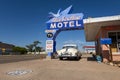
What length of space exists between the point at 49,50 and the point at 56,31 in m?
3.49

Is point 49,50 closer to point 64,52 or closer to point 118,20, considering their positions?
point 64,52

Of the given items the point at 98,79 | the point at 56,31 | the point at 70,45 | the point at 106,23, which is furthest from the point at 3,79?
the point at 56,31

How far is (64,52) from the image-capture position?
1783 cm

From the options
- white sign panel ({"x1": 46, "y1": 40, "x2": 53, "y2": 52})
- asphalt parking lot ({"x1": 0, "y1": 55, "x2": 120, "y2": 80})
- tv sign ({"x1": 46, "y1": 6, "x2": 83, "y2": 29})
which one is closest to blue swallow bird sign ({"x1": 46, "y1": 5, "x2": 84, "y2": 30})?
tv sign ({"x1": 46, "y1": 6, "x2": 83, "y2": 29})

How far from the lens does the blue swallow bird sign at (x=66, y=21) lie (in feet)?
71.5

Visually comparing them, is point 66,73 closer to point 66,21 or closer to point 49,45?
point 49,45

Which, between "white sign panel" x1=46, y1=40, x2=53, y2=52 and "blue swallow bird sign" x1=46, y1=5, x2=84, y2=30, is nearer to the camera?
"white sign panel" x1=46, y1=40, x2=53, y2=52

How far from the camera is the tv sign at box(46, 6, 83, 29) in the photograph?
21.8 metres

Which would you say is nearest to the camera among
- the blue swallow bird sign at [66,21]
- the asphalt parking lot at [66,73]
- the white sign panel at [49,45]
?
the asphalt parking lot at [66,73]

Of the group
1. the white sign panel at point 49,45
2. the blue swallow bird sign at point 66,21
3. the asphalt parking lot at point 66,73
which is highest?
the blue swallow bird sign at point 66,21

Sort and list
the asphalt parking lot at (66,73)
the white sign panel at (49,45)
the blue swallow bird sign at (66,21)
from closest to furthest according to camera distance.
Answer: the asphalt parking lot at (66,73) < the white sign panel at (49,45) < the blue swallow bird sign at (66,21)

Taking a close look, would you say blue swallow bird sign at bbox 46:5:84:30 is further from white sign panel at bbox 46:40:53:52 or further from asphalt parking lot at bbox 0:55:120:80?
asphalt parking lot at bbox 0:55:120:80

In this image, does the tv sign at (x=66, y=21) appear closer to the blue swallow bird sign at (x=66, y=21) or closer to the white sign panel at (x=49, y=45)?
the blue swallow bird sign at (x=66, y=21)

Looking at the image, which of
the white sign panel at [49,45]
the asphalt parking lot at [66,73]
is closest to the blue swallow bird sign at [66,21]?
the white sign panel at [49,45]
